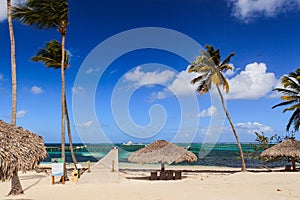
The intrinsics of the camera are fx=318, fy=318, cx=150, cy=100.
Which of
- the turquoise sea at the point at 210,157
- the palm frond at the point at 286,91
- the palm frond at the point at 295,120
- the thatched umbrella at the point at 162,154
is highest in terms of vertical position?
the palm frond at the point at 286,91

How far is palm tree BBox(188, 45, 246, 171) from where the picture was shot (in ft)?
62.1

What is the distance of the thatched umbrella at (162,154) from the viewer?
15.3m

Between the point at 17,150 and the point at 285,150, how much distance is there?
50.0 feet

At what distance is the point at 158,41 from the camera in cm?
2000

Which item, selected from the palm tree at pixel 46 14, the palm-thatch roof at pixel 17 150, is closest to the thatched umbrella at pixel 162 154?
the palm tree at pixel 46 14

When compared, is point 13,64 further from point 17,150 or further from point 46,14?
point 17,150

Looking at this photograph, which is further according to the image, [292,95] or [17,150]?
[292,95]

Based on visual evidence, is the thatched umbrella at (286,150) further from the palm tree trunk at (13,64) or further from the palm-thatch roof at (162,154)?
the palm tree trunk at (13,64)

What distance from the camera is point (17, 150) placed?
7211 mm

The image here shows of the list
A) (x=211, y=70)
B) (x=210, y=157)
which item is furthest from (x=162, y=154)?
(x=210, y=157)

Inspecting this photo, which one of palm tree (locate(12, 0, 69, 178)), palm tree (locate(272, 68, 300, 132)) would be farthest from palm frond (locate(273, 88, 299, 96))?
palm tree (locate(12, 0, 69, 178))

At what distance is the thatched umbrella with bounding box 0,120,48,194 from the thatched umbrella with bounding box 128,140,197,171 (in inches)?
297

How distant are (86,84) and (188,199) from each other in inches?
429

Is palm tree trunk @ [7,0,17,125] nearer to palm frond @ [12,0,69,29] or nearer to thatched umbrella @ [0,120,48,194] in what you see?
palm frond @ [12,0,69,29]
